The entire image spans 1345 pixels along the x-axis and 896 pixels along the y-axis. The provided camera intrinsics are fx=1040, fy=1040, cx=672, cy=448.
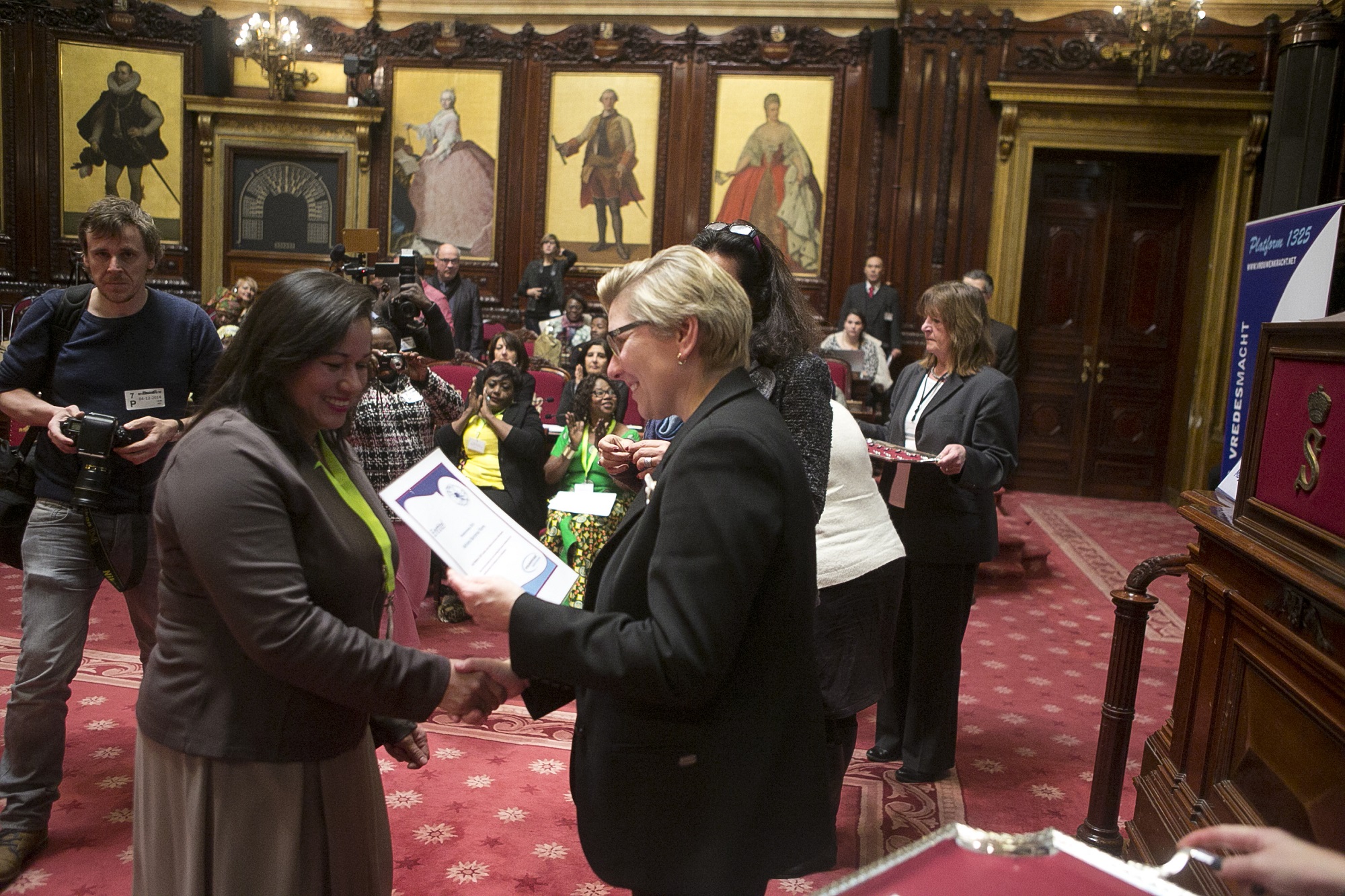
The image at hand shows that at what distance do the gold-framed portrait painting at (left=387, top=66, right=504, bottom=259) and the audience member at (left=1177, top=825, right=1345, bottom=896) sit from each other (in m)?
10.6

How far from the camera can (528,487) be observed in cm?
552

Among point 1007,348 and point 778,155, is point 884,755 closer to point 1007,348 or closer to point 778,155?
point 1007,348

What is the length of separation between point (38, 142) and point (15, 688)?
10.8m

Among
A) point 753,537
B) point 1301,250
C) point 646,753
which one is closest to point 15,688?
point 646,753

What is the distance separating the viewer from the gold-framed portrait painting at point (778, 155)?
10.3 meters

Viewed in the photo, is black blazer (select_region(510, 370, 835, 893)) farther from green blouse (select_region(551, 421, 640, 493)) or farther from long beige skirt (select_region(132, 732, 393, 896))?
green blouse (select_region(551, 421, 640, 493))

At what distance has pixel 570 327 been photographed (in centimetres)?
948

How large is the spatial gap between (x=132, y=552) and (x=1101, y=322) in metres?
9.32

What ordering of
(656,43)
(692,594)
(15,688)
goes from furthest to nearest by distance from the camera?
(656,43) → (15,688) → (692,594)

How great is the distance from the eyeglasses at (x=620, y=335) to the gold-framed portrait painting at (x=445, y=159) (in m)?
9.80

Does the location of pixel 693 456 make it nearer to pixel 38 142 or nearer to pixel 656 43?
pixel 656 43

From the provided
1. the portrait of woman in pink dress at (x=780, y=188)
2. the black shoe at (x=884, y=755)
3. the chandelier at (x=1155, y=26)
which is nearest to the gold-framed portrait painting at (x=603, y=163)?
the portrait of woman in pink dress at (x=780, y=188)

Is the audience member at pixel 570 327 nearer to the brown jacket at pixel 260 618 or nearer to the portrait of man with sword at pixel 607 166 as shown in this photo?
the portrait of man with sword at pixel 607 166

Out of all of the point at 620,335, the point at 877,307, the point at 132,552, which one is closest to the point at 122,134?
the point at 877,307
